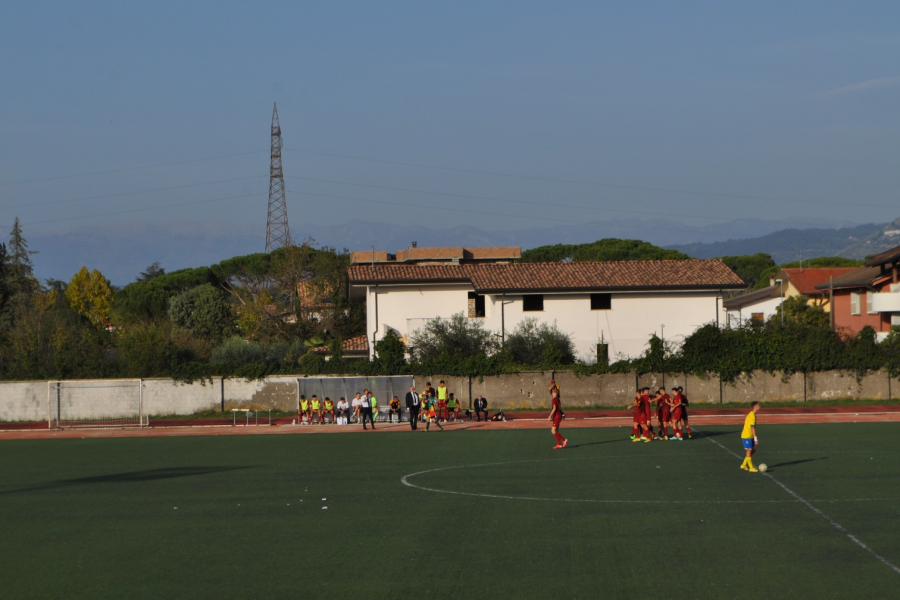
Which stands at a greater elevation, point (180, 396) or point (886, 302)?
point (886, 302)

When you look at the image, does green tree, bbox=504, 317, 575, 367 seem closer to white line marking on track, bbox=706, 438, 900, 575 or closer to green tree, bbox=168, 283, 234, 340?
white line marking on track, bbox=706, 438, 900, 575

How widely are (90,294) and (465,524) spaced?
10102 cm

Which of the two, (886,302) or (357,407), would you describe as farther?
(886,302)

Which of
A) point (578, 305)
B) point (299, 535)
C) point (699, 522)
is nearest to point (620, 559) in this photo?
point (699, 522)

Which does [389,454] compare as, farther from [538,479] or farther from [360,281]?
[360,281]

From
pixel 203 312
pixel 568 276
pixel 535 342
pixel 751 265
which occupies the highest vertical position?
pixel 751 265

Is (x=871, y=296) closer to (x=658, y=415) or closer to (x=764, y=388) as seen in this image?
(x=764, y=388)


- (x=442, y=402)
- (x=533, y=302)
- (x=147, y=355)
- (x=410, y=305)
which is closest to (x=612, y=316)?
(x=533, y=302)

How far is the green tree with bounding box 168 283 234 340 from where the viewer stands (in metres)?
76.8

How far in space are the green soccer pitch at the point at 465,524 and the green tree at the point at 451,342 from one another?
19.9 meters

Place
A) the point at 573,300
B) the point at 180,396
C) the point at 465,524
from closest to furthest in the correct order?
1. the point at 465,524
2. the point at 180,396
3. the point at 573,300

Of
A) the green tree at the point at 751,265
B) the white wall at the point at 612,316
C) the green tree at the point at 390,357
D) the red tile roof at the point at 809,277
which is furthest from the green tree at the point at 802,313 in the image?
the green tree at the point at 751,265

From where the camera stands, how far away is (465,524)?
1576 cm

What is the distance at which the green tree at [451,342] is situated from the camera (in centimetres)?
4669
